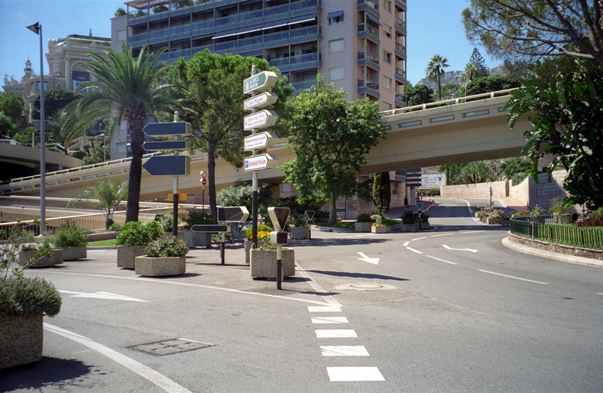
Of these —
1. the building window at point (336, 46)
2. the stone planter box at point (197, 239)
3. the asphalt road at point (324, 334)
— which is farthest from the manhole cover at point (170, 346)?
the building window at point (336, 46)

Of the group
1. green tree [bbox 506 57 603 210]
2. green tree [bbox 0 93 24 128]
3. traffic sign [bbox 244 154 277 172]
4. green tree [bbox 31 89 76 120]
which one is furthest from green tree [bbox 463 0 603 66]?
green tree [bbox 31 89 76 120]

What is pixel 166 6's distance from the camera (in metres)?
79.4

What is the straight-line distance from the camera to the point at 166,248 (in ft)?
50.4

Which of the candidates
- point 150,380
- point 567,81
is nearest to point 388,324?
A: point 150,380

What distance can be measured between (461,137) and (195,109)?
61.6 feet

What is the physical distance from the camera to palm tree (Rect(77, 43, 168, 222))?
30.4 metres

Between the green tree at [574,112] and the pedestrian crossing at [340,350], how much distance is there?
61.0 ft

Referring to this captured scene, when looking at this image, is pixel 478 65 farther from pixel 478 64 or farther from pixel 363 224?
pixel 363 224

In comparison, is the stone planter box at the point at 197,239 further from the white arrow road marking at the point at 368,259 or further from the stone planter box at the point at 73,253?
the white arrow road marking at the point at 368,259

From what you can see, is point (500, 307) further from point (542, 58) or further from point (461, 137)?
point (461, 137)

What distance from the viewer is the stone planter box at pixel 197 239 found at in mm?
27938

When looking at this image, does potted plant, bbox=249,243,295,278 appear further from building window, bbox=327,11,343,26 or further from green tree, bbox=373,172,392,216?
building window, bbox=327,11,343,26

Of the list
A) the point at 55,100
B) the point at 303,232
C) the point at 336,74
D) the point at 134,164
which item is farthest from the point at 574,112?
the point at 55,100

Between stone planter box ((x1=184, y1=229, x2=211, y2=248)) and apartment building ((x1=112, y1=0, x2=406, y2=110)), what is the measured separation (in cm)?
3772
